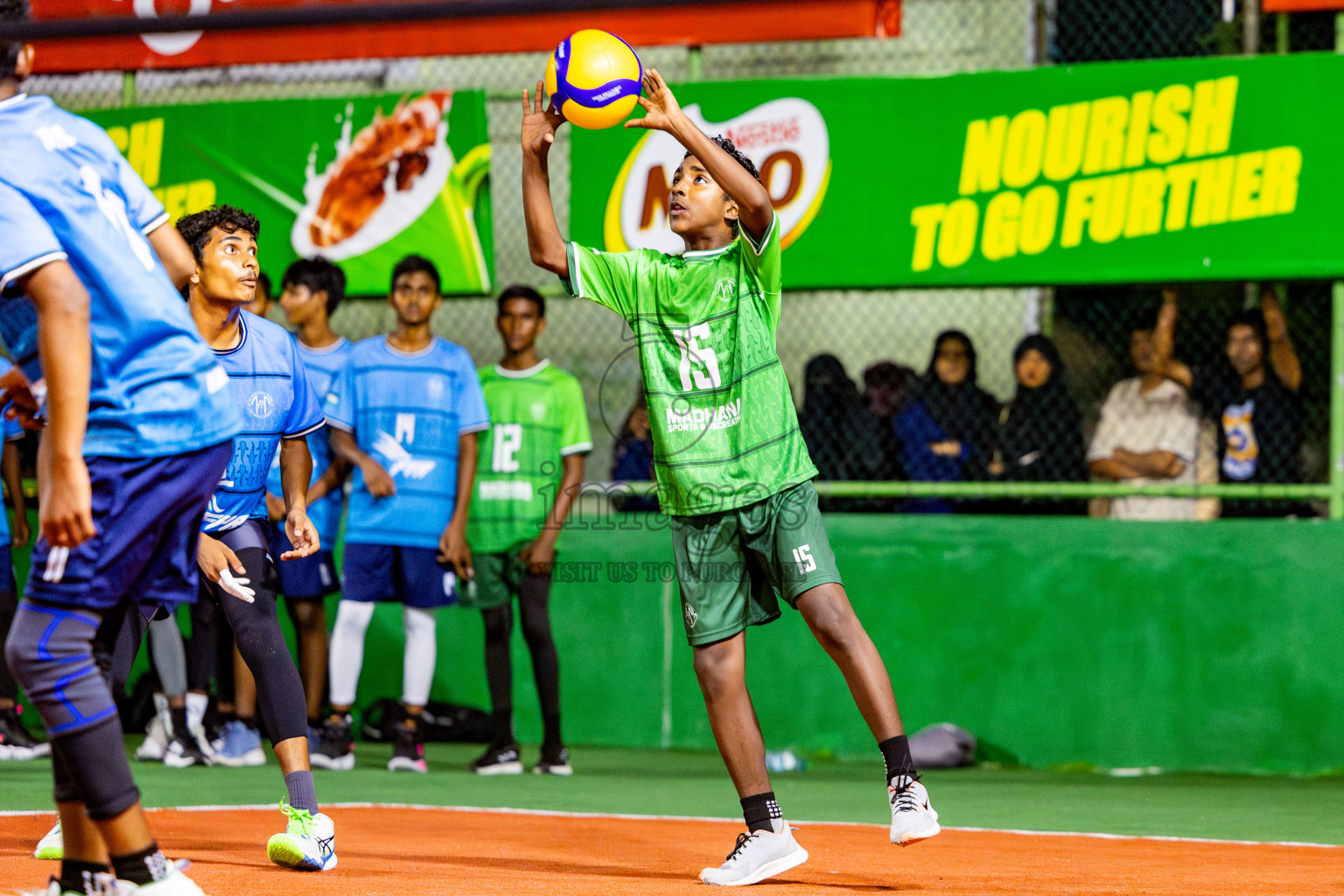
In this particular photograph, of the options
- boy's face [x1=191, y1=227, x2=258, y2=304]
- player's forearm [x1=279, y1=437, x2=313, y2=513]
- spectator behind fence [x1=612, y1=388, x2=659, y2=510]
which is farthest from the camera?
spectator behind fence [x1=612, y1=388, x2=659, y2=510]

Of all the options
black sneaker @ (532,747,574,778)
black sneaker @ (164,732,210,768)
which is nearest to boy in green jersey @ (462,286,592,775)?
black sneaker @ (532,747,574,778)

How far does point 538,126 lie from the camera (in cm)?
427

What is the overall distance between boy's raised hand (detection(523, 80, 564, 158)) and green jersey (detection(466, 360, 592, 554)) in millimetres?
3295

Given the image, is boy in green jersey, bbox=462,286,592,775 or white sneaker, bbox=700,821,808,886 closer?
white sneaker, bbox=700,821,808,886

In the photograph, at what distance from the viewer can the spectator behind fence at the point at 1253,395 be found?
752 centimetres

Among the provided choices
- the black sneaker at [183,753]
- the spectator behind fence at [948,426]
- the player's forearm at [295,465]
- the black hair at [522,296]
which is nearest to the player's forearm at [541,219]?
the player's forearm at [295,465]

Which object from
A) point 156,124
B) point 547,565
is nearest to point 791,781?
point 547,565

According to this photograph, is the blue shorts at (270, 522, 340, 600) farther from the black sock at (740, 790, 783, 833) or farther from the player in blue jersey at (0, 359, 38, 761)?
the black sock at (740, 790, 783, 833)

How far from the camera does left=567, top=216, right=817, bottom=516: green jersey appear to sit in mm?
4398

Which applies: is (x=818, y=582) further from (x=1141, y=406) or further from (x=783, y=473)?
(x=1141, y=406)

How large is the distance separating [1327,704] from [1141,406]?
1.75 meters

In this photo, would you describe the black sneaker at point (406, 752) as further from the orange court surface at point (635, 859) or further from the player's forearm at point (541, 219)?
the player's forearm at point (541, 219)

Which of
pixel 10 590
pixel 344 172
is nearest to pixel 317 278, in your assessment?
pixel 344 172

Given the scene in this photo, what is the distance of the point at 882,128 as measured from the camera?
7891 mm
